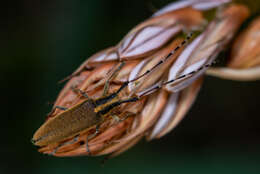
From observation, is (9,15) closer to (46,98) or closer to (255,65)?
(46,98)

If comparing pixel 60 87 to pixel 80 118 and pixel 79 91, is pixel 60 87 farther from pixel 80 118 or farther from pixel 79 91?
pixel 79 91

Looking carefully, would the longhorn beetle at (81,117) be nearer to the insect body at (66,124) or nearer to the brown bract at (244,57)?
the insect body at (66,124)

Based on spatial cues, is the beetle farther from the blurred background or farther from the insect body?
the blurred background

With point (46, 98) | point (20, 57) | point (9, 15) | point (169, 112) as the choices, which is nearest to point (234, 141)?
point (169, 112)

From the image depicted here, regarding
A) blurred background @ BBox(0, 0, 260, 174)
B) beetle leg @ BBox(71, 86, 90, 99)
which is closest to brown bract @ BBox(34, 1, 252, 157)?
beetle leg @ BBox(71, 86, 90, 99)

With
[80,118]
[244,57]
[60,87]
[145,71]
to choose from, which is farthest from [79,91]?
[60,87]

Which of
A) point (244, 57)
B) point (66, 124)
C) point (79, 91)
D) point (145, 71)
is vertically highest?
point (79, 91)

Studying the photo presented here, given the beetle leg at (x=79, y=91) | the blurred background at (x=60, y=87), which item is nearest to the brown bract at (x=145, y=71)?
the beetle leg at (x=79, y=91)
